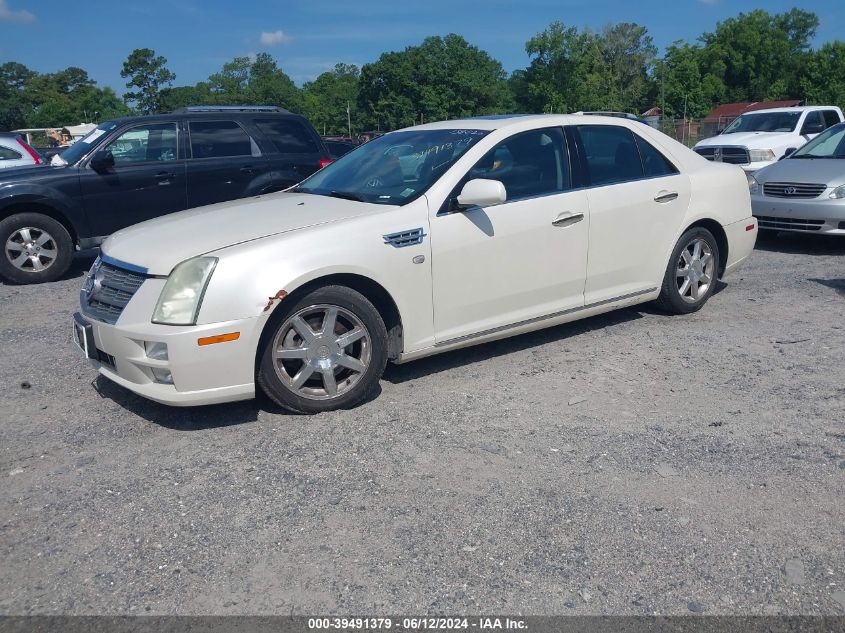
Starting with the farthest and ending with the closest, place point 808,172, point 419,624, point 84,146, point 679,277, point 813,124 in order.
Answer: point 813,124 < point 808,172 < point 84,146 < point 679,277 < point 419,624

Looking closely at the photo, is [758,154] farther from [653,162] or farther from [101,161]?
[101,161]

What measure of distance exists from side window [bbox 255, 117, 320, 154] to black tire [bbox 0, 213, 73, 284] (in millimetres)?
2674

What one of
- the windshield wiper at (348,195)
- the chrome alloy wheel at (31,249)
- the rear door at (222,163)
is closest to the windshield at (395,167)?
the windshield wiper at (348,195)

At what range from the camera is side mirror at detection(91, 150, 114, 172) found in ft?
28.9

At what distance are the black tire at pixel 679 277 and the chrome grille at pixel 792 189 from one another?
3437 millimetres

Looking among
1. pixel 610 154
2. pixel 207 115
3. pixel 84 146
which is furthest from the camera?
pixel 207 115

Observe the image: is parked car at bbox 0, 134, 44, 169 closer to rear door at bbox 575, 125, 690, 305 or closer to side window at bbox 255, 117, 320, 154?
side window at bbox 255, 117, 320, 154

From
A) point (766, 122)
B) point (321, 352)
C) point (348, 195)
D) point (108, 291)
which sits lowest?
point (321, 352)

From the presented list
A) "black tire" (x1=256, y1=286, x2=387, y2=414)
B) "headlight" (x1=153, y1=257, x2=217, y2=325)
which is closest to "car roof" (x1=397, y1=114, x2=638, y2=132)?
"black tire" (x1=256, y1=286, x2=387, y2=414)

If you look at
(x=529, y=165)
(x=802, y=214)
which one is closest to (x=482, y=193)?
(x=529, y=165)

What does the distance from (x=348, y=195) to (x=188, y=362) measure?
1.74 m

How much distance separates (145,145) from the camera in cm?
924

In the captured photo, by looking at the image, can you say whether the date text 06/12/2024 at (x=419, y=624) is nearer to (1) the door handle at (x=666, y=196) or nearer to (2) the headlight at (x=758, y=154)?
(1) the door handle at (x=666, y=196)

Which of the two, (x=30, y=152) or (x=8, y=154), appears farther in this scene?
(x=30, y=152)
